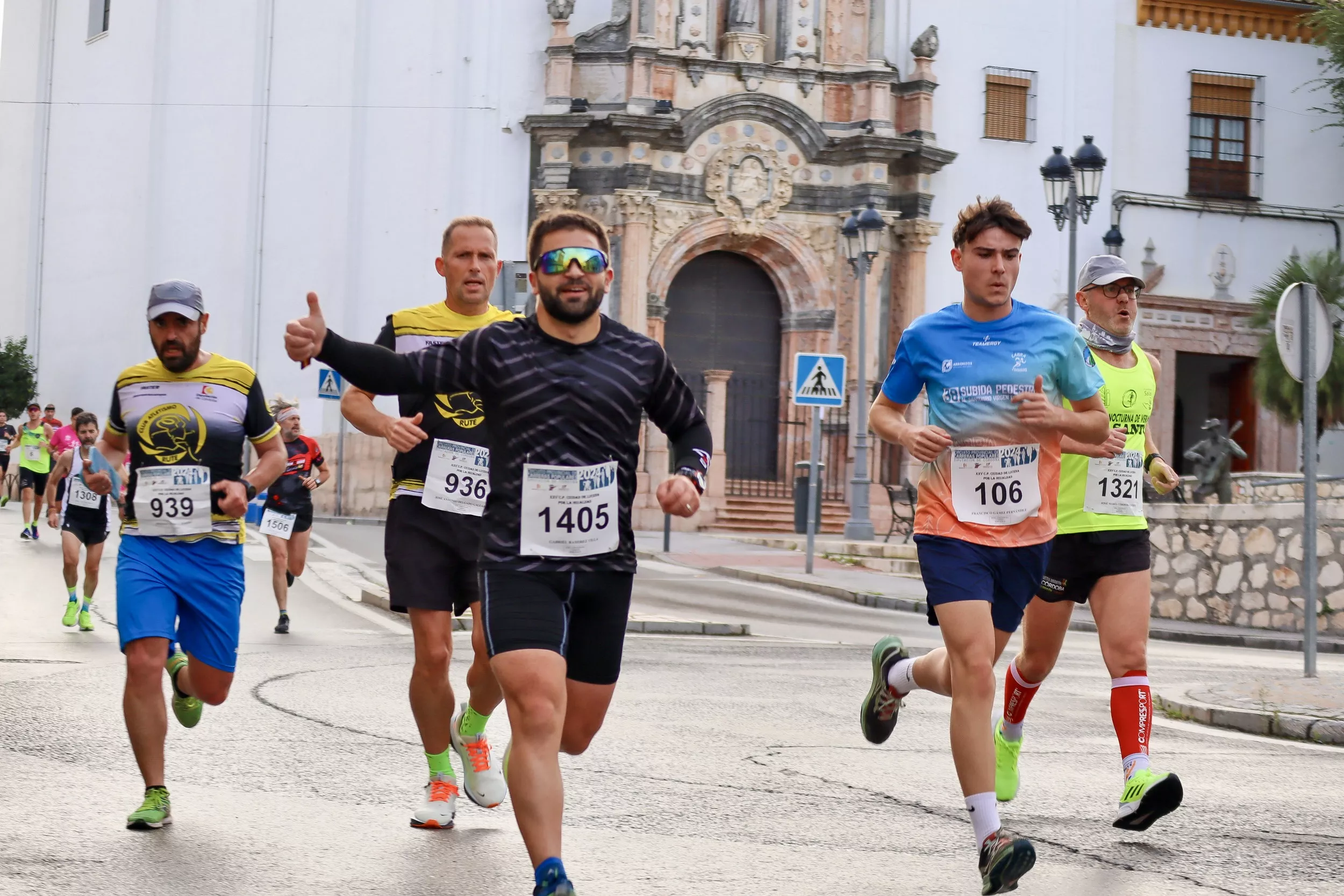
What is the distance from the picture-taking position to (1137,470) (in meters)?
7.20

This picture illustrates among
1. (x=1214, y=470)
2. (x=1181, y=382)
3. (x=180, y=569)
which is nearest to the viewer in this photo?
(x=180, y=569)

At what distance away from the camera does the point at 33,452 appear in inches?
1116

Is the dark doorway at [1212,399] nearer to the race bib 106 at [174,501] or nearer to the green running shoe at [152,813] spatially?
the race bib 106 at [174,501]

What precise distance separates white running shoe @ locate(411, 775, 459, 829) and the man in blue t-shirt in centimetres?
176

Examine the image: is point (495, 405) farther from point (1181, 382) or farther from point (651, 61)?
point (1181, 382)

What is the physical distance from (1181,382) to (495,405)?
35342mm

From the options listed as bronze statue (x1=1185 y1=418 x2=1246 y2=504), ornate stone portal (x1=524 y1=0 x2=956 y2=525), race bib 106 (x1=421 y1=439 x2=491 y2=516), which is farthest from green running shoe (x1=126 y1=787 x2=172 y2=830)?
ornate stone portal (x1=524 y1=0 x2=956 y2=525)

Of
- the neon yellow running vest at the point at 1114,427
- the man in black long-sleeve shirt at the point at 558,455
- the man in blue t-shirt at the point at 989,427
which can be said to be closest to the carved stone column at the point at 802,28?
the neon yellow running vest at the point at 1114,427

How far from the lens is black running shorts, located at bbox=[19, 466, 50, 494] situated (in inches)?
996

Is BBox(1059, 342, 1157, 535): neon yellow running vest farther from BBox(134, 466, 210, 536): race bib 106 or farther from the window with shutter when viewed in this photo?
the window with shutter

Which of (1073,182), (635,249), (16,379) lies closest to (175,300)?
(1073,182)

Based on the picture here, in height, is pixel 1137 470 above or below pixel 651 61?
below

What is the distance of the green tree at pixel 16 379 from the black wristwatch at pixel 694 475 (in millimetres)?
34201

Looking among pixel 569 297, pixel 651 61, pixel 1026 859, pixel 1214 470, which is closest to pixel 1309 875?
pixel 1026 859
